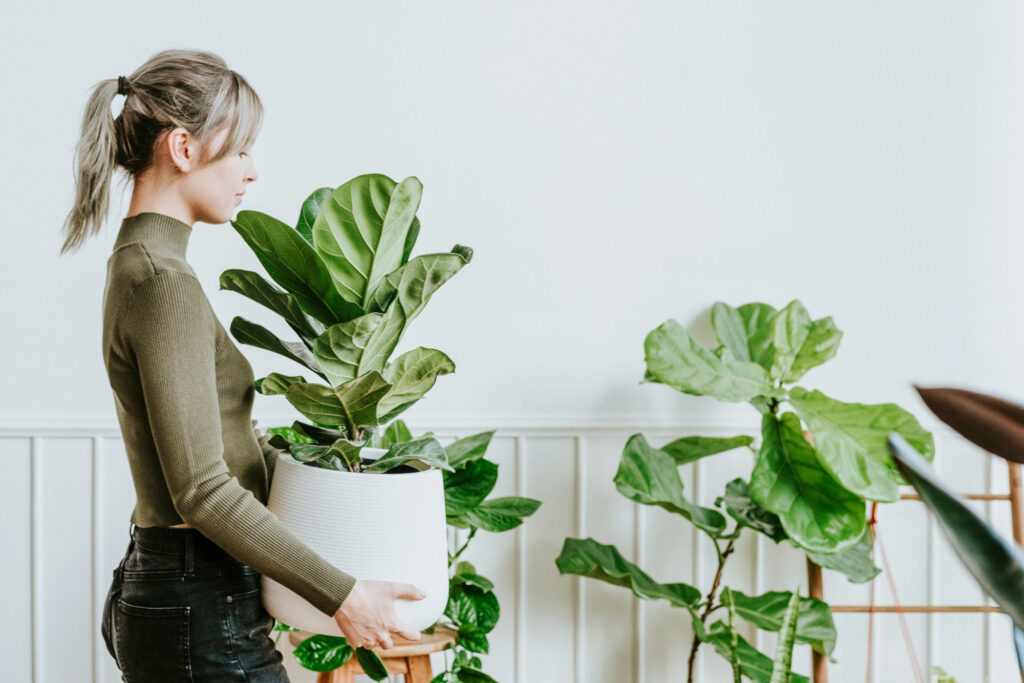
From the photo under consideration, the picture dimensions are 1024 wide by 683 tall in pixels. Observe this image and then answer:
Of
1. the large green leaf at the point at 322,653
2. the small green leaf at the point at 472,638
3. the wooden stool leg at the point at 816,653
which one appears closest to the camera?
the large green leaf at the point at 322,653

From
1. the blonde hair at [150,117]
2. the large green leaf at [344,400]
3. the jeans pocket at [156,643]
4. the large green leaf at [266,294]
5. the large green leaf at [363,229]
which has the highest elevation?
the blonde hair at [150,117]

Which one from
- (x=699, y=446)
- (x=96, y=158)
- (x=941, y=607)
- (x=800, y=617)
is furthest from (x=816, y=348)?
(x=96, y=158)

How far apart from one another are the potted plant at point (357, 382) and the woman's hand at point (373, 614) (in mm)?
18

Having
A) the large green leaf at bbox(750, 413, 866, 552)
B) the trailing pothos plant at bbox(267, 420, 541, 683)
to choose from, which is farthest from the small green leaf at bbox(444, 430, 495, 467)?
the large green leaf at bbox(750, 413, 866, 552)

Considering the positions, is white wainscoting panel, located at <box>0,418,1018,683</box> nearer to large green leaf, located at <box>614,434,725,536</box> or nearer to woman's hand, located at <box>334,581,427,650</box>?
large green leaf, located at <box>614,434,725,536</box>

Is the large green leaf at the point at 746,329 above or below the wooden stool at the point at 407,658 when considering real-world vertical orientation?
above

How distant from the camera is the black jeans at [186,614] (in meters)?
0.93

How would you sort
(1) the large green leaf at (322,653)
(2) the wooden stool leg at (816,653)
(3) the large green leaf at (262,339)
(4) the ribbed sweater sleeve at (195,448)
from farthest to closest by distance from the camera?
1. (2) the wooden stool leg at (816,653)
2. (1) the large green leaf at (322,653)
3. (3) the large green leaf at (262,339)
4. (4) the ribbed sweater sleeve at (195,448)

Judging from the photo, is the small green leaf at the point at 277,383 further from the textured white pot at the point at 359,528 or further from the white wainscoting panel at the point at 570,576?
the white wainscoting panel at the point at 570,576

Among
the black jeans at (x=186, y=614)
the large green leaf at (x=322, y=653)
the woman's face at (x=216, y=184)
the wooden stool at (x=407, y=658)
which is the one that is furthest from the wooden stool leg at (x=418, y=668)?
the woman's face at (x=216, y=184)

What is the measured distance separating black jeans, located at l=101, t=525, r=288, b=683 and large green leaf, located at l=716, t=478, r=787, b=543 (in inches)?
35.8

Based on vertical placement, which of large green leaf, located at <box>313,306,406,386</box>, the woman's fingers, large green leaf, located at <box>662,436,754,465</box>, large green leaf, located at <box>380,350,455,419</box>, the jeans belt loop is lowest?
the woman's fingers

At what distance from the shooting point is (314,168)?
1703mm

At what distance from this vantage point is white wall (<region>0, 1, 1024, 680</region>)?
165 centimetres
